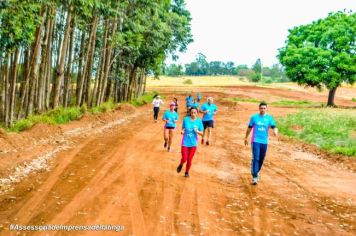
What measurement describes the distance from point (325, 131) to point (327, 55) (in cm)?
2307

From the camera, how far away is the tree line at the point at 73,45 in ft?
55.9

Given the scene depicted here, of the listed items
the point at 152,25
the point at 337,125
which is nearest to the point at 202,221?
the point at 337,125

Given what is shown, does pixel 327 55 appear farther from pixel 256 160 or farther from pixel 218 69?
pixel 218 69

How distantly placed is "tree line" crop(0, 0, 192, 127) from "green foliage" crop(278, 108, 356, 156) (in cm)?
1151

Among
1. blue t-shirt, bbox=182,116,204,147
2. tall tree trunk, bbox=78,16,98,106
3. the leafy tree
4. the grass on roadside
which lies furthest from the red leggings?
the leafy tree

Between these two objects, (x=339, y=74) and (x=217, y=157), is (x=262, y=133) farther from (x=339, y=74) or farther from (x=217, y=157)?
(x=339, y=74)

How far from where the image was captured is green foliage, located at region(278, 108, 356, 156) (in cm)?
1948

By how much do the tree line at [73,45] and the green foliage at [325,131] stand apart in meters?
11.5

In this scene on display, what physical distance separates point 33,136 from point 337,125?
17891 mm

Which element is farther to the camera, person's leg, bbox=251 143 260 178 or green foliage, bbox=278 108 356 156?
green foliage, bbox=278 108 356 156

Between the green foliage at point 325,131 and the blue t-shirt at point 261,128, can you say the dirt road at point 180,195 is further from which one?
the green foliage at point 325,131

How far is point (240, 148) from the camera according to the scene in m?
18.6

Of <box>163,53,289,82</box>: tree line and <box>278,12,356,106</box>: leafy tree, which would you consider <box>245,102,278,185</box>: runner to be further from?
<box>163,53,289,82</box>: tree line

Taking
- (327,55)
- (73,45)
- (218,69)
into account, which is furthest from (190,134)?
(218,69)
